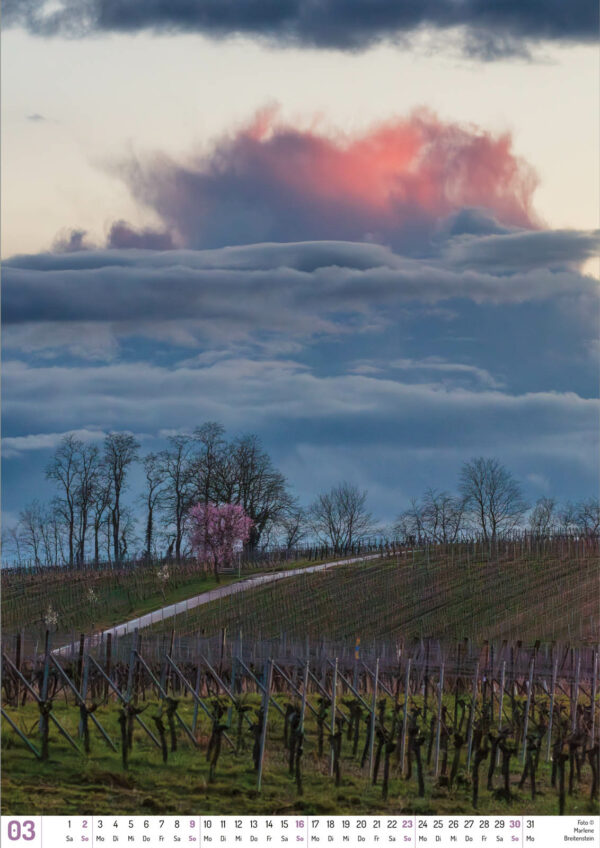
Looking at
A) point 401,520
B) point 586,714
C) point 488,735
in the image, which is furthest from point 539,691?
point 401,520

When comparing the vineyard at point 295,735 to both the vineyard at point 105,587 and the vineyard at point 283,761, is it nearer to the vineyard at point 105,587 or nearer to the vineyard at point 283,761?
the vineyard at point 283,761

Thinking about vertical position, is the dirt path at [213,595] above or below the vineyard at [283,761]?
above

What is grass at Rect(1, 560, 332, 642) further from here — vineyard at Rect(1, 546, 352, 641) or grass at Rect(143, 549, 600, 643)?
grass at Rect(143, 549, 600, 643)

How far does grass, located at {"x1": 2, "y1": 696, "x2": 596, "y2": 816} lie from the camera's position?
14945mm

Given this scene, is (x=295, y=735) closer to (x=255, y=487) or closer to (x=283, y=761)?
(x=283, y=761)

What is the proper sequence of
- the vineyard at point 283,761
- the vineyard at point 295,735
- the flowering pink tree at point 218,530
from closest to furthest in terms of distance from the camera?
the vineyard at point 283,761, the vineyard at point 295,735, the flowering pink tree at point 218,530

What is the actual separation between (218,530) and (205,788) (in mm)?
50796

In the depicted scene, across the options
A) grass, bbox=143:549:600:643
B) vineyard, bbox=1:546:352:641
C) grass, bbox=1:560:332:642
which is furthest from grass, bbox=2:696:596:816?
grass, bbox=1:560:332:642

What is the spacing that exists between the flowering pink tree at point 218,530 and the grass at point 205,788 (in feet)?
147

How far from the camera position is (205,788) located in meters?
16.0

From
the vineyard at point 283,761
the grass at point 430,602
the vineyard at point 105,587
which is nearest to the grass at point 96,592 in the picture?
the vineyard at point 105,587

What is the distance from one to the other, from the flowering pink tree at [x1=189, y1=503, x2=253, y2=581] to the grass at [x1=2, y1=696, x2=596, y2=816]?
44690 millimetres

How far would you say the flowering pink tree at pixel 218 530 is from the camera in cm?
6424
